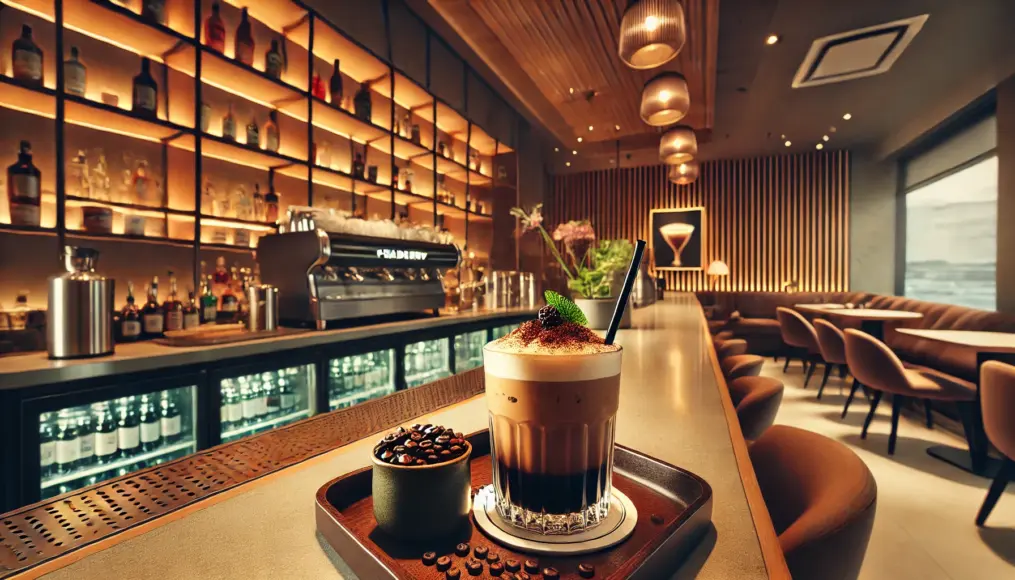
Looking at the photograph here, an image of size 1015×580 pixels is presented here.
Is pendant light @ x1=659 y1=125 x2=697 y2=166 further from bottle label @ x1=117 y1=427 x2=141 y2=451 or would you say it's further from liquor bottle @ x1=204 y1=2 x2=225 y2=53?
bottle label @ x1=117 y1=427 x2=141 y2=451

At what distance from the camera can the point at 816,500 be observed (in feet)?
2.27

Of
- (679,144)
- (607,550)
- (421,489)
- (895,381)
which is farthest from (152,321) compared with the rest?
(895,381)

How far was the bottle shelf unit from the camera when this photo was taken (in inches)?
91.5

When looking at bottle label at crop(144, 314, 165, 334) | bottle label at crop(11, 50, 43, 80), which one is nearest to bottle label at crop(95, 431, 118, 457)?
bottle label at crop(144, 314, 165, 334)

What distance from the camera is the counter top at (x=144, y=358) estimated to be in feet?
4.69

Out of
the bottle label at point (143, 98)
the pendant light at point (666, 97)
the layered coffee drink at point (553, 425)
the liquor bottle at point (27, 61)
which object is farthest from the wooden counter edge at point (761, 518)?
the bottle label at point (143, 98)

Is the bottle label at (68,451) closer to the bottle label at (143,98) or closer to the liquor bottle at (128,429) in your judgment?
the liquor bottle at (128,429)

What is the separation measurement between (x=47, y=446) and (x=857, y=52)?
6.06 metres

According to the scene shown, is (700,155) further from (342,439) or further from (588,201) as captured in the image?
→ (342,439)

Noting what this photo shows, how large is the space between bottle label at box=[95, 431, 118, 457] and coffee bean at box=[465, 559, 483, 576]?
1.93m

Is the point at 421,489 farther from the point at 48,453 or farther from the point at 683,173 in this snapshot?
the point at 683,173

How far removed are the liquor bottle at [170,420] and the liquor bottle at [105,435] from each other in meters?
0.14

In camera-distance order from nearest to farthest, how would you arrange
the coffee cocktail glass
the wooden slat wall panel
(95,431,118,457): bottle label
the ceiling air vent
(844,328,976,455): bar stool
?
(95,431,118,457): bottle label
(844,328,976,455): bar stool
the ceiling air vent
the wooden slat wall panel
the coffee cocktail glass

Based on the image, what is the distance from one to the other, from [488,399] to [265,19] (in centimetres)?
380
